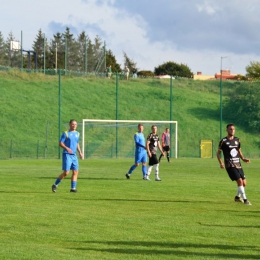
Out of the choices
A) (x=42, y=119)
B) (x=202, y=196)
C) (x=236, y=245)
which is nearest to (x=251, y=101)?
(x=42, y=119)

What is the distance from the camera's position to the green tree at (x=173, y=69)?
11814 cm

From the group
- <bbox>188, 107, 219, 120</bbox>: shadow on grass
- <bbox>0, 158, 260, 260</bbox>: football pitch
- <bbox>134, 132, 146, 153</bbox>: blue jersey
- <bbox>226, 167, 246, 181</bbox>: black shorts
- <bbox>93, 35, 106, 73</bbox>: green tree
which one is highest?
<bbox>93, 35, 106, 73</bbox>: green tree

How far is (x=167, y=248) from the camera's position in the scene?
1023 centimetres

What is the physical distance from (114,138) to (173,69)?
65.3m

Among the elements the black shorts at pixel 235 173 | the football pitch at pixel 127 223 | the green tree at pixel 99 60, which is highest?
the green tree at pixel 99 60

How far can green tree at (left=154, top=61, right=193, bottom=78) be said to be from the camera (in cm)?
11814

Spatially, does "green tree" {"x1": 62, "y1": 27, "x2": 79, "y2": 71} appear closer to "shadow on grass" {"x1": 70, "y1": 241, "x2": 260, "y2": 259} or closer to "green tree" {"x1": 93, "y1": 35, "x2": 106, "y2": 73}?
"green tree" {"x1": 93, "y1": 35, "x2": 106, "y2": 73}

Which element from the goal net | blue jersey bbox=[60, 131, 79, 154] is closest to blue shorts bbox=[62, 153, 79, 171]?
blue jersey bbox=[60, 131, 79, 154]

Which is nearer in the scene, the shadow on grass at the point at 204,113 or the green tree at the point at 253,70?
the shadow on grass at the point at 204,113

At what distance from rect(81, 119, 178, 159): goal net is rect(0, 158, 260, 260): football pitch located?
97.7ft

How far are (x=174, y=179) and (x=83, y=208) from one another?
1101 cm

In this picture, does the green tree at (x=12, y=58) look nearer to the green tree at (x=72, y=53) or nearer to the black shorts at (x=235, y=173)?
the green tree at (x=72, y=53)

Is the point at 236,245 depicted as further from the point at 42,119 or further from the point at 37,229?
the point at 42,119

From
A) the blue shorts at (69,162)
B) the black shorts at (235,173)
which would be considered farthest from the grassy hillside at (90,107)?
the black shorts at (235,173)
